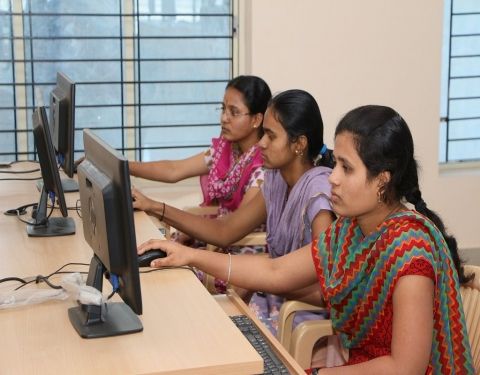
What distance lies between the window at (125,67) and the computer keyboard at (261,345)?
2323mm

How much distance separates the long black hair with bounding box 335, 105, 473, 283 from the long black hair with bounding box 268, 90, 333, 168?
2.10 ft

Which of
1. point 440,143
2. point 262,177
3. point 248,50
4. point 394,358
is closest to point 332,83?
point 248,50

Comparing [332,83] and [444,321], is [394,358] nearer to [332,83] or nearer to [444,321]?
[444,321]

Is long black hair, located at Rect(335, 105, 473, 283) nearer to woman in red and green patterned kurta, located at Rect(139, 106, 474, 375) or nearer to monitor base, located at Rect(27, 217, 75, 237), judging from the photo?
woman in red and green patterned kurta, located at Rect(139, 106, 474, 375)

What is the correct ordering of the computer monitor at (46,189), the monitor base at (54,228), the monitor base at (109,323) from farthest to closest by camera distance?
the monitor base at (54,228), the computer monitor at (46,189), the monitor base at (109,323)

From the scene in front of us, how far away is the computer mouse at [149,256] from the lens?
7.36 feet

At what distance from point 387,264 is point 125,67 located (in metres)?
2.64

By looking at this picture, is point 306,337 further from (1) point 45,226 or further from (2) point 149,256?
(1) point 45,226

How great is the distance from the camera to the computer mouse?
224 centimetres

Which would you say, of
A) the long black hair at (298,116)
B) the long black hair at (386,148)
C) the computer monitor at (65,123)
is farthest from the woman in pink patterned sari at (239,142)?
the long black hair at (386,148)

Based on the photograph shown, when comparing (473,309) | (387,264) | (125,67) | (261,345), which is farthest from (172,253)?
(125,67)

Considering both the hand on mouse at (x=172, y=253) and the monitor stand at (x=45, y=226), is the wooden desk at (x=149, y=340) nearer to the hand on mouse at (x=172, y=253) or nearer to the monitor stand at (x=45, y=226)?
the hand on mouse at (x=172, y=253)

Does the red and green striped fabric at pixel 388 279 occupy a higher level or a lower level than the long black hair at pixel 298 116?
lower

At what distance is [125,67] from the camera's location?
4285 millimetres
